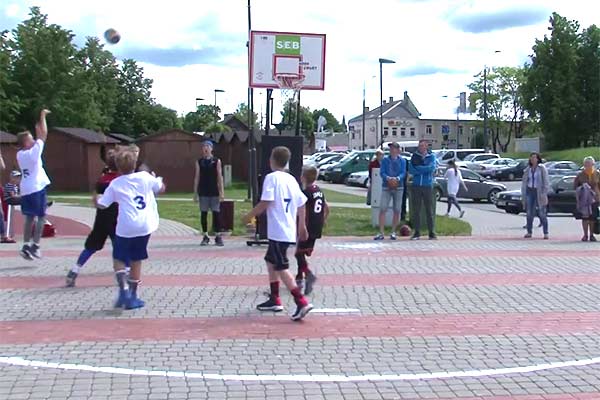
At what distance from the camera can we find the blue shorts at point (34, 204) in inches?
418

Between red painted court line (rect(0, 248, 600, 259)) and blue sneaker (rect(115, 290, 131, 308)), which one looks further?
red painted court line (rect(0, 248, 600, 259))

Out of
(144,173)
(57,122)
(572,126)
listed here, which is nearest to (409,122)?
(572,126)

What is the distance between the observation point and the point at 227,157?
40.2m

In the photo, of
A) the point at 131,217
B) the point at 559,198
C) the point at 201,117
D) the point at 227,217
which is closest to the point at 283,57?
the point at 227,217

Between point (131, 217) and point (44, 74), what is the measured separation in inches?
2104

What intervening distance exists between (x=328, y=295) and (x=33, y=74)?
175ft

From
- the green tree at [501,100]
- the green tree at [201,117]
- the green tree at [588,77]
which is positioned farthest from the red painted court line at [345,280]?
the green tree at [501,100]

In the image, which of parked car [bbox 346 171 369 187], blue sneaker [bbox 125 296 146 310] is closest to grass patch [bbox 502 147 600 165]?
parked car [bbox 346 171 369 187]

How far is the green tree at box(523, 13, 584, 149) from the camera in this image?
238ft

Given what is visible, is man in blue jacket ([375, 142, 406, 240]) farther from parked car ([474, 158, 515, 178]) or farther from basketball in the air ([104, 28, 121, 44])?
parked car ([474, 158, 515, 178])

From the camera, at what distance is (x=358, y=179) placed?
39.8 metres

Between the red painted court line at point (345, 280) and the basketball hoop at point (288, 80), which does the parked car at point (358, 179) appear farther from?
the red painted court line at point (345, 280)

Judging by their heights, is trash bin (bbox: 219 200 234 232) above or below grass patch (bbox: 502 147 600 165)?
below

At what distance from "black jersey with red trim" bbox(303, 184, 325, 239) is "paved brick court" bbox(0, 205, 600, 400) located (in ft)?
2.49
